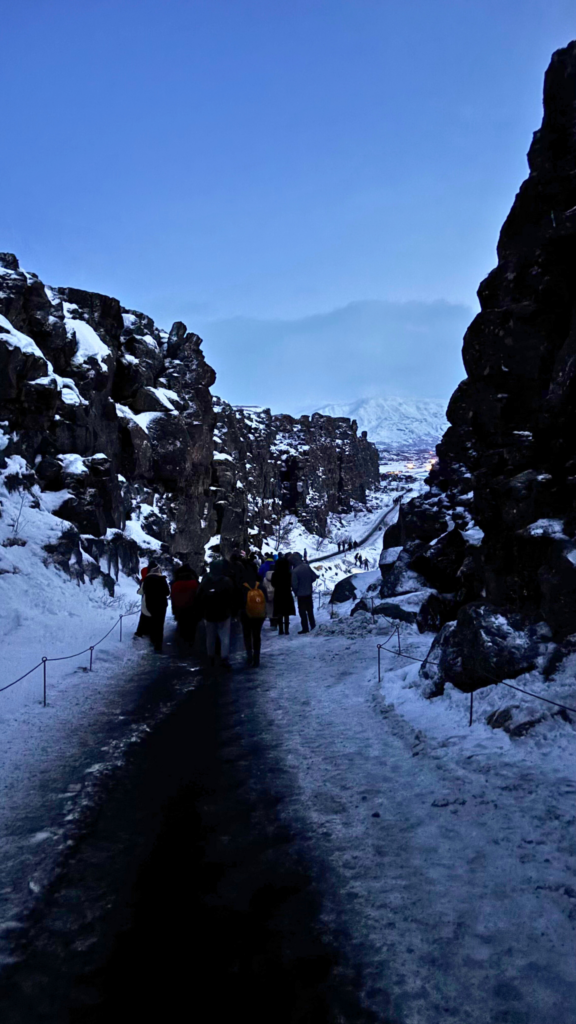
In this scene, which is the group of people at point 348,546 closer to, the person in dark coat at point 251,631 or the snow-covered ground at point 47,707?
the snow-covered ground at point 47,707

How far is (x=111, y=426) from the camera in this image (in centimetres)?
3606

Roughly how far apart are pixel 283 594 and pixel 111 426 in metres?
24.6

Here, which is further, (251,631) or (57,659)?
(251,631)

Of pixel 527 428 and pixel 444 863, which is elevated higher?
pixel 527 428

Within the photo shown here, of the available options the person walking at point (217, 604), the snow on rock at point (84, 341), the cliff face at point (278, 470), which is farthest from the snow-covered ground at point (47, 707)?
the cliff face at point (278, 470)

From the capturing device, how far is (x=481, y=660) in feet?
24.3

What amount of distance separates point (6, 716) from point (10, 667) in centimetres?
244

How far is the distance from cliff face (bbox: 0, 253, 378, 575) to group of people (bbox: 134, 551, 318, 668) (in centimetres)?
853

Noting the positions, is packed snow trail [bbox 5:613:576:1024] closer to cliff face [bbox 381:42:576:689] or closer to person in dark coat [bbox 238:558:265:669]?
cliff face [bbox 381:42:576:689]

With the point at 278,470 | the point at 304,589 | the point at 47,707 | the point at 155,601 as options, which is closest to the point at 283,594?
the point at 304,589

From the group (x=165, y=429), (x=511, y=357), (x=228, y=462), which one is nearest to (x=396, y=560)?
(x=511, y=357)

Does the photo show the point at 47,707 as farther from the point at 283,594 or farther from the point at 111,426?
the point at 111,426

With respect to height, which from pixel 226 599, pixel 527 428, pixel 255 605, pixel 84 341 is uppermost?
pixel 84 341

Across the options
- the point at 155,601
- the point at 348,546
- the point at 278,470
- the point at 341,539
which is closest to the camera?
the point at 155,601
